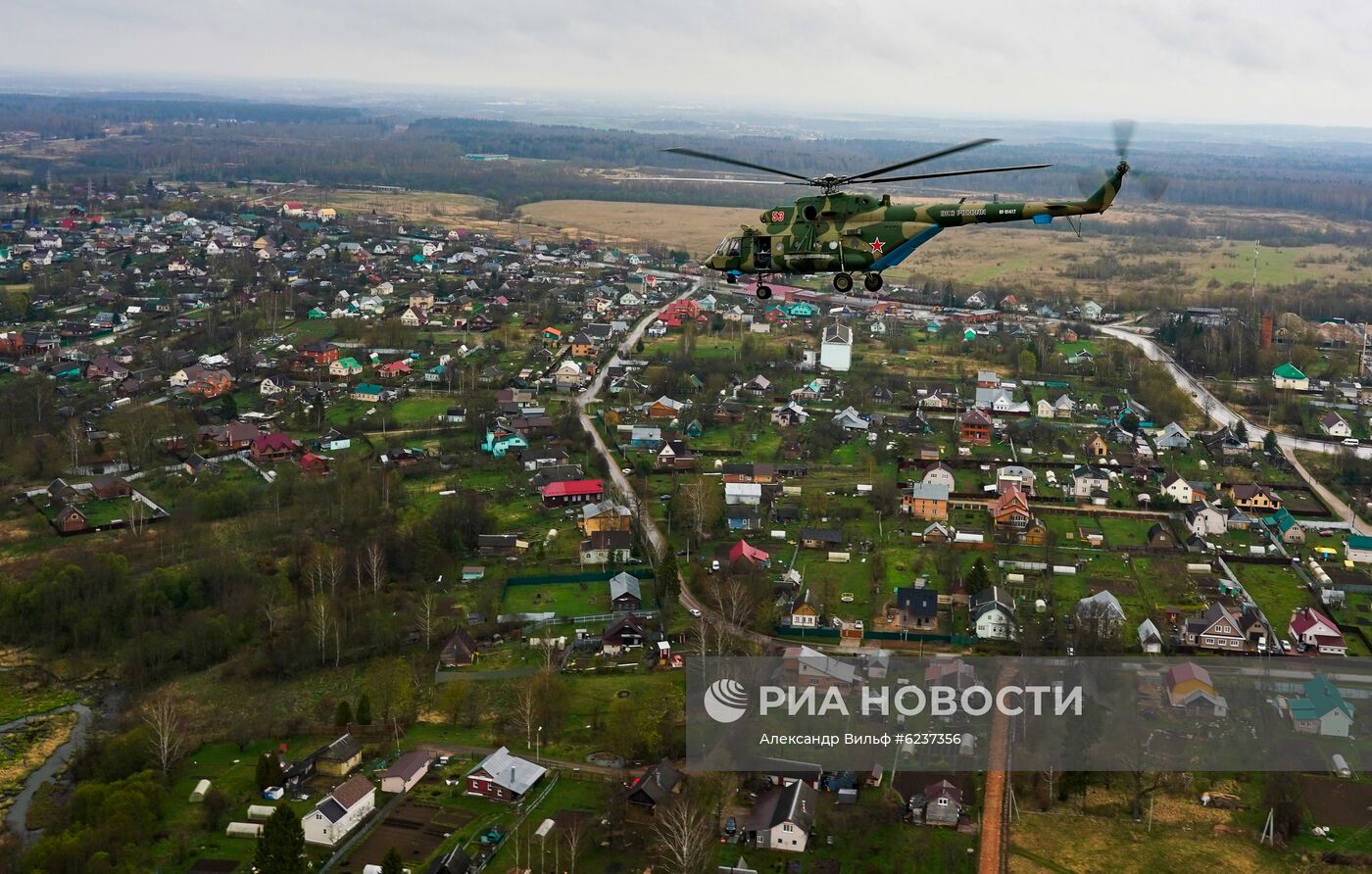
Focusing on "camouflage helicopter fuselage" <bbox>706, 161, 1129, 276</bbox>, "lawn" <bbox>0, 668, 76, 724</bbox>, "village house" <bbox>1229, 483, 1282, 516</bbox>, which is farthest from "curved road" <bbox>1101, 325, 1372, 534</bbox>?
"lawn" <bbox>0, 668, 76, 724</bbox>

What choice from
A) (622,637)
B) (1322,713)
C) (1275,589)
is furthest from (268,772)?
(1275,589)

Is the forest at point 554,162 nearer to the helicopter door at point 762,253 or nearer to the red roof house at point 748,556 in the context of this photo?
the red roof house at point 748,556

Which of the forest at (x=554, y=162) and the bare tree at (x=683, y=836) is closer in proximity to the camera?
the bare tree at (x=683, y=836)

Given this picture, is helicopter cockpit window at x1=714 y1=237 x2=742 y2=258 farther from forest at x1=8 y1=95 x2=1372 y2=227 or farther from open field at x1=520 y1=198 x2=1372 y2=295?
forest at x1=8 y1=95 x2=1372 y2=227

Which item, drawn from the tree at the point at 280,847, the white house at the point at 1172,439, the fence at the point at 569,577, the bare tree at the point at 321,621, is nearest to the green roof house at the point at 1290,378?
the white house at the point at 1172,439

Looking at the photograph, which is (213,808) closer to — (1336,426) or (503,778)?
(503,778)

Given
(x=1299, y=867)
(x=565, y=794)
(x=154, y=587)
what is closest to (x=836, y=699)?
(x=565, y=794)
